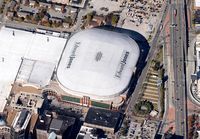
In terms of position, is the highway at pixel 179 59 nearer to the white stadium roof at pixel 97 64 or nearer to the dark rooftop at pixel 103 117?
the white stadium roof at pixel 97 64

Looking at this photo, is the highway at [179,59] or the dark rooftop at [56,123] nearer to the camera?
the dark rooftop at [56,123]

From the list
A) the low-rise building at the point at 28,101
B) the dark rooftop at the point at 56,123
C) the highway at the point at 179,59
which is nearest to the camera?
the dark rooftop at the point at 56,123

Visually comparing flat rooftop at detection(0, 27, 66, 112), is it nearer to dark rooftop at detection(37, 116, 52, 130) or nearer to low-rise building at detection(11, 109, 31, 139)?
low-rise building at detection(11, 109, 31, 139)

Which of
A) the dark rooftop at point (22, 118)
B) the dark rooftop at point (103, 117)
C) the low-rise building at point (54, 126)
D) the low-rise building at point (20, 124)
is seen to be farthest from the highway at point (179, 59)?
the dark rooftop at point (22, 118)

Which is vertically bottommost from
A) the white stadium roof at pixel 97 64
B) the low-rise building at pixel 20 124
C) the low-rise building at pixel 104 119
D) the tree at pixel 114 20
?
the low-rise building at pixel 20 124

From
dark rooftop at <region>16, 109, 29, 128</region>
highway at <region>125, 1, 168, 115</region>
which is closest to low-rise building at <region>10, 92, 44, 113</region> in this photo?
dark rooftop at <region>16, 109, 29, 128</region>

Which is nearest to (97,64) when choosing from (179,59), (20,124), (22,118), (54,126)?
(54,126)

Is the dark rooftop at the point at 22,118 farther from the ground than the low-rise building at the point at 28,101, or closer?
closer
